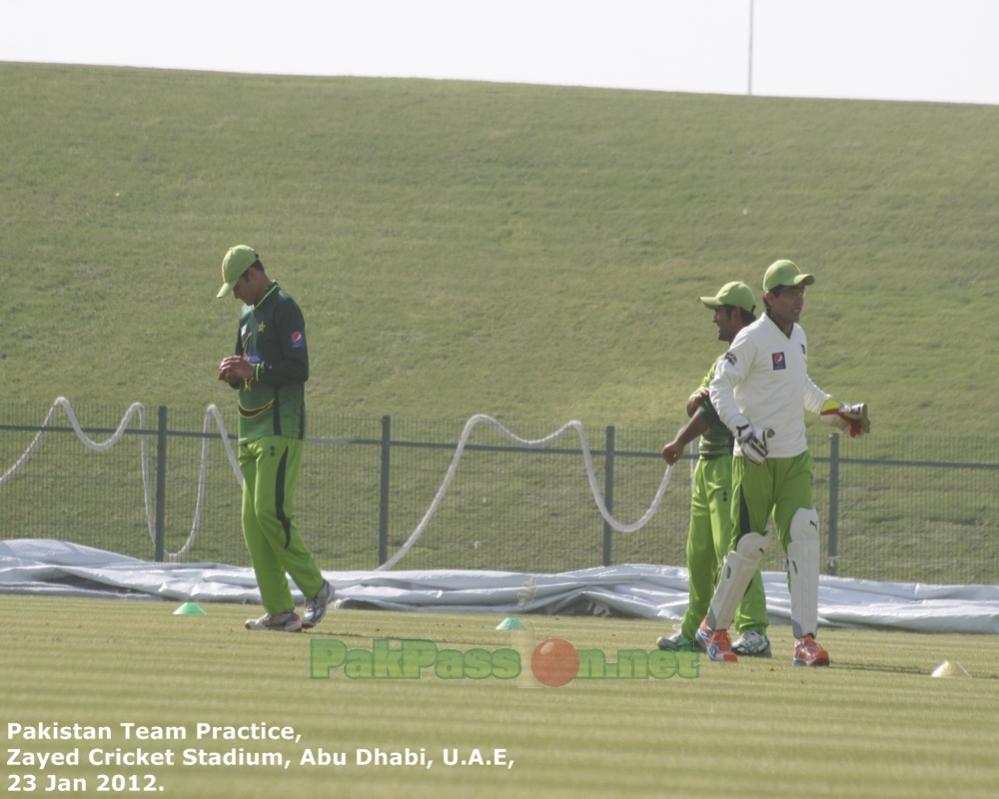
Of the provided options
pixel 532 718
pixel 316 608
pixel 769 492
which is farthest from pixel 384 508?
pixel 532 718

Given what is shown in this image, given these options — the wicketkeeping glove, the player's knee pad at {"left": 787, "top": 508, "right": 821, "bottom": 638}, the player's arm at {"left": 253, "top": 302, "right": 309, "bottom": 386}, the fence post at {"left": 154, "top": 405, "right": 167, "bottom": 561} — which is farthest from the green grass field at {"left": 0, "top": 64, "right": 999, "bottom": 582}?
the player's knee pad at {"left": 787, "top": 508, "right": 821, "bottom": 638}

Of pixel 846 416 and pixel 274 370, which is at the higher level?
pixel 274 370

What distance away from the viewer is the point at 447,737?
630 centimetres

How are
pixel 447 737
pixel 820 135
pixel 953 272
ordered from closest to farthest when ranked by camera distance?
pixel 447 737 < pixel 953 272 < pixel 820 135

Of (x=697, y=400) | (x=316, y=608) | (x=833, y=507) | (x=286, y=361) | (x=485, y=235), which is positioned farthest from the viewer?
(x=485, y=235)

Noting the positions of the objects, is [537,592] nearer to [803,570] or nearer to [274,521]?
[274,521]

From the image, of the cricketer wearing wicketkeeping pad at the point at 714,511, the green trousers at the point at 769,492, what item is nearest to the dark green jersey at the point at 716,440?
the cricketer wearing wicketkeeping pad at the point at 714,511

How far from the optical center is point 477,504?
93.4 ft

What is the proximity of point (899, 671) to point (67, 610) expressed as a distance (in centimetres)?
589

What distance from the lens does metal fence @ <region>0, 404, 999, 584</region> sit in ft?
84.9

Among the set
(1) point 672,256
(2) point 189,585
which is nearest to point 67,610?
(2) point 189,585

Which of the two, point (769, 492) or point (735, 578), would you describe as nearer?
point (735, 578)

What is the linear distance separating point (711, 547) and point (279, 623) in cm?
258

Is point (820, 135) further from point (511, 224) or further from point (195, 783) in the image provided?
point (195, 783)
